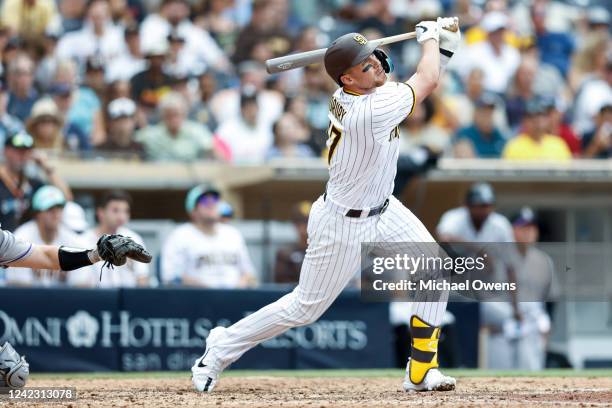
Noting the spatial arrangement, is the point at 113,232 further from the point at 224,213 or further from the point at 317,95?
the point at 317,95

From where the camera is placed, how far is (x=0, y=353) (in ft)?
21.0

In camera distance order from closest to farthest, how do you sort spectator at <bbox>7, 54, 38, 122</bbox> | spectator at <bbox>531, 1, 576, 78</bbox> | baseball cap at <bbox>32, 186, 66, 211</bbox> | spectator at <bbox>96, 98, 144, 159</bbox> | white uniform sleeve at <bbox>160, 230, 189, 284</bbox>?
1. baseball cap at <bbox>32, 186, 66, 211</bbox>
2. white uniform sleeve at <bbox>160, 230, 189, 284</bbox>
3. spectator at <bbox>96, 98, 144, 159</bbox>
4. spectator at <bbox>7, 54, 38, 122</bbox>
5. spectator at <bbox>531, 1, 576, 78</bbox>

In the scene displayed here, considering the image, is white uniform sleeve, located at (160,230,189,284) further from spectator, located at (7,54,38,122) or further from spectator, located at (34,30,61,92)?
spectator, located at (34,30,61,92)

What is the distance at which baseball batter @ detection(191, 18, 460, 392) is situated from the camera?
614 centimetres

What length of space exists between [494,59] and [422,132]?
2.28 metres

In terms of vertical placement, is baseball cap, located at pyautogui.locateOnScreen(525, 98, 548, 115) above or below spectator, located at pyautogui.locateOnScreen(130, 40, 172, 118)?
below

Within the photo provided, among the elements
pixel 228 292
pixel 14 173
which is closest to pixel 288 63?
pixel 228 292

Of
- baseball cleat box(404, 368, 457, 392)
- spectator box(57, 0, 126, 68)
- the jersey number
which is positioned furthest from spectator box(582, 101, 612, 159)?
the jersey number

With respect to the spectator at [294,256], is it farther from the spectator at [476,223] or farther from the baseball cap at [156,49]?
the baseball cap at [156,49]

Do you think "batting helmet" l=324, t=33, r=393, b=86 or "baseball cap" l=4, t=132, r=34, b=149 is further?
"baseball cap" l=4, t=132, r=34, b=149

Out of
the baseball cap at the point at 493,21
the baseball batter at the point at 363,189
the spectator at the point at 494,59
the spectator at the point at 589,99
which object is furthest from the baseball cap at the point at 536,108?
the baseball batter at the point at 363,189

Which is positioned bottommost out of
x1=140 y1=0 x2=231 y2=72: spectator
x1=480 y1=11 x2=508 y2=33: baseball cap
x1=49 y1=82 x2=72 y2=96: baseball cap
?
x1=49 y1=82 x2=72 y2=96: baseball cap

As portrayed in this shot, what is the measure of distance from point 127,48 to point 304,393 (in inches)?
279

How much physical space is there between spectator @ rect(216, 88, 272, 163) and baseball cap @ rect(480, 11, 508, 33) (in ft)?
11.5
